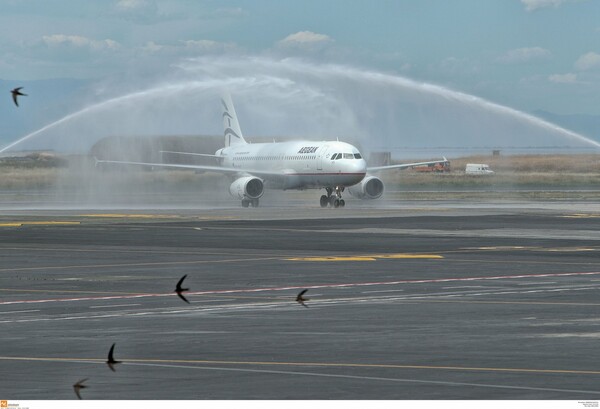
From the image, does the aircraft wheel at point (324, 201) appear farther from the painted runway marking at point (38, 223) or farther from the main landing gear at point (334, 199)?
the painted runway marking at point (38, 223)

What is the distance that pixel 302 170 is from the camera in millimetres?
89000

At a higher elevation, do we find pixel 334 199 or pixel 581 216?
pixel 334 199

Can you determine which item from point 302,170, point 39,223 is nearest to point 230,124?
point 302,170

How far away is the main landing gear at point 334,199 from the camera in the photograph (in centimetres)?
8719

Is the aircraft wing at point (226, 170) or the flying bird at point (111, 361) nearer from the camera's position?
the flying bird at point (111, 361)

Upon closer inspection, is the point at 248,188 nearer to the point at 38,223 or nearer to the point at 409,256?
the point at 38,223

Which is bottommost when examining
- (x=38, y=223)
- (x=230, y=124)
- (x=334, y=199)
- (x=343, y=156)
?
(x=38, y=223)

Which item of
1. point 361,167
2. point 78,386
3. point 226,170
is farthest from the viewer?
point 226,170

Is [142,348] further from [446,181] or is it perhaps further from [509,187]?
[446,181]

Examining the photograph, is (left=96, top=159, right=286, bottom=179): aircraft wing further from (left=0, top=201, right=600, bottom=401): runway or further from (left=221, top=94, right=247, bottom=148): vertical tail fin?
Result: (left=0, top=201, right=600, bottom=401): runway

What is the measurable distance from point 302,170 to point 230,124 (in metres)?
19.7

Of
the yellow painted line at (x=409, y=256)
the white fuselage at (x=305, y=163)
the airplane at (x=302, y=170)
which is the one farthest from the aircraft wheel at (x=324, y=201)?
the yellow painted line at (x=409, y=256)

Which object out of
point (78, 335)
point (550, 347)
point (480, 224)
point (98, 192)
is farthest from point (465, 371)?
point (98, 192)

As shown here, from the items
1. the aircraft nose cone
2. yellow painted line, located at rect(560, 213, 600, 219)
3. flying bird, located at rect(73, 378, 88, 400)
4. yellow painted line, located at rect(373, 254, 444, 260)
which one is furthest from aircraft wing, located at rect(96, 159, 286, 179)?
flying bird, located at rect(73, 378, 88, 400)
